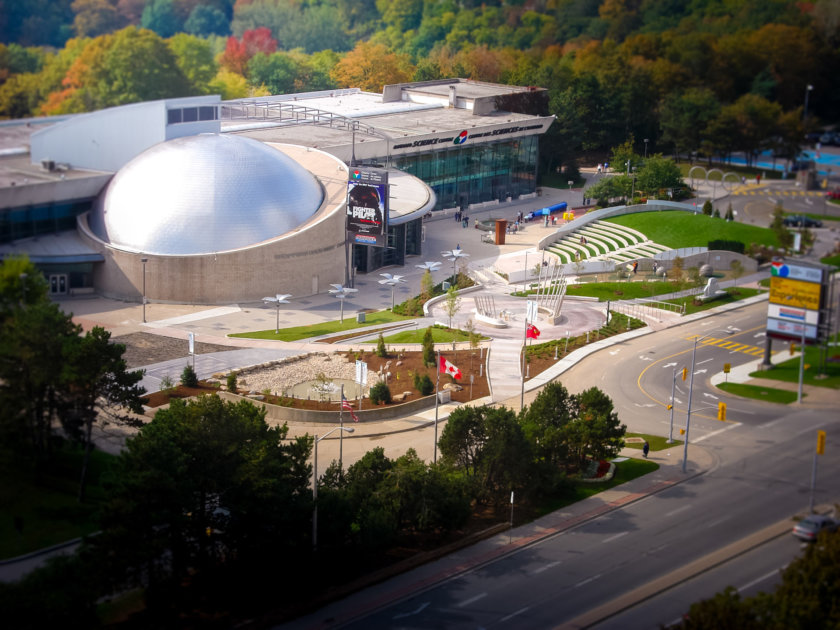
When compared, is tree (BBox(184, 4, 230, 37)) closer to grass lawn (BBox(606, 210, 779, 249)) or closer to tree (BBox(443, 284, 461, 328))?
grass lawn (BBox(606, 210, 779, 249))

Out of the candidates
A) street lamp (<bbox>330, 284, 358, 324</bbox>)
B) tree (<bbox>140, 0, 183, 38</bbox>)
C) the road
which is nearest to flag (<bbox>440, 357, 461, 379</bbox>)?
the road

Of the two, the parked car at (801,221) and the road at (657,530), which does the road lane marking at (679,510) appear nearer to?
the road at (657,530)

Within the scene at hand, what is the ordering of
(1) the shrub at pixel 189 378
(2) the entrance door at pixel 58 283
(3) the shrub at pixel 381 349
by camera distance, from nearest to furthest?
(1) the shrub at pixel 189 378, (3) the shrub at pixel 381 349, (2) the entrance door at pixel 58 283

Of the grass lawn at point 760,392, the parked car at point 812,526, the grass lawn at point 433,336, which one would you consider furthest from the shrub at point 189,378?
the parked car at point 812,526

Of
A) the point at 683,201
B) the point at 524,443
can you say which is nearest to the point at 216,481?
the point at 524,443

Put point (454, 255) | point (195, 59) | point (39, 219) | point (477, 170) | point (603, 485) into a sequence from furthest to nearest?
1. point (195, 59)
2. point (477, 170)
3. point (454, 255)
4. point (39, 219)
5. point (603, 485)

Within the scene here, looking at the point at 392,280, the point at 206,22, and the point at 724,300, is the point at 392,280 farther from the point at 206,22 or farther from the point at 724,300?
the point at 206,22

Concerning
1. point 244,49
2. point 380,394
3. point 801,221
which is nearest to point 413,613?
point 380,394
